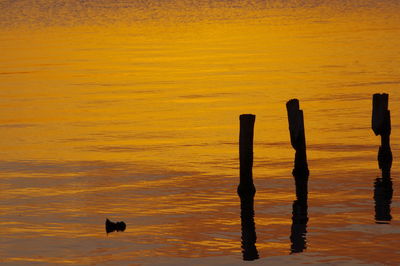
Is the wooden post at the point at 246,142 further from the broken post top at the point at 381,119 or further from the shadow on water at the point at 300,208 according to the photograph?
the broken post top at the point at 381,119

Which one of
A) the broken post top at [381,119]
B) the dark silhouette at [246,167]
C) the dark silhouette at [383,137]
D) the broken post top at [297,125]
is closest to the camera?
the dark silhouette at [246,167]

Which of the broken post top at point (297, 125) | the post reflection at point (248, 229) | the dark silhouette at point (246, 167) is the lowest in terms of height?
the post reflection at point (248, 229)

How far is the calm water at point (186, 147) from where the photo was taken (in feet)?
89.5

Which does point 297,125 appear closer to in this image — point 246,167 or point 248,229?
point 246,167

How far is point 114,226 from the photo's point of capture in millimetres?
28344

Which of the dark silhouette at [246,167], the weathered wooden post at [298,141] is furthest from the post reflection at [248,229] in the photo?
the weathered wooden post at [298,141]

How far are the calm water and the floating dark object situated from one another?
0.49 feet

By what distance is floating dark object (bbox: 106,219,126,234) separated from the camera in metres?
28.3

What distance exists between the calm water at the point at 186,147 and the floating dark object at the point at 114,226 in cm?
15

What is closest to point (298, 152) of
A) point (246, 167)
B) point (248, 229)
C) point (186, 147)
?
point (246, 167)

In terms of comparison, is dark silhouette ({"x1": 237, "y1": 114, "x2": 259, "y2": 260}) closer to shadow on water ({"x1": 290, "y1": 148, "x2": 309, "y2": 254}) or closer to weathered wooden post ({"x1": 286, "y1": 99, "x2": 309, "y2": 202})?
shadow on water ({"x1": 290, "y1": 148, "x2": 309, "y2": 254})

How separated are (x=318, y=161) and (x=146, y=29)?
189 feet

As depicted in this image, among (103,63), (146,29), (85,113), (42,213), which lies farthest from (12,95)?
(146,29)

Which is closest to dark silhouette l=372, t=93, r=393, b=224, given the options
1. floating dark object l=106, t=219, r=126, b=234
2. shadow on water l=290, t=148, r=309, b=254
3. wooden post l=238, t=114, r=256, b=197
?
shadow on water l=290, t=148, r=309, b=254
